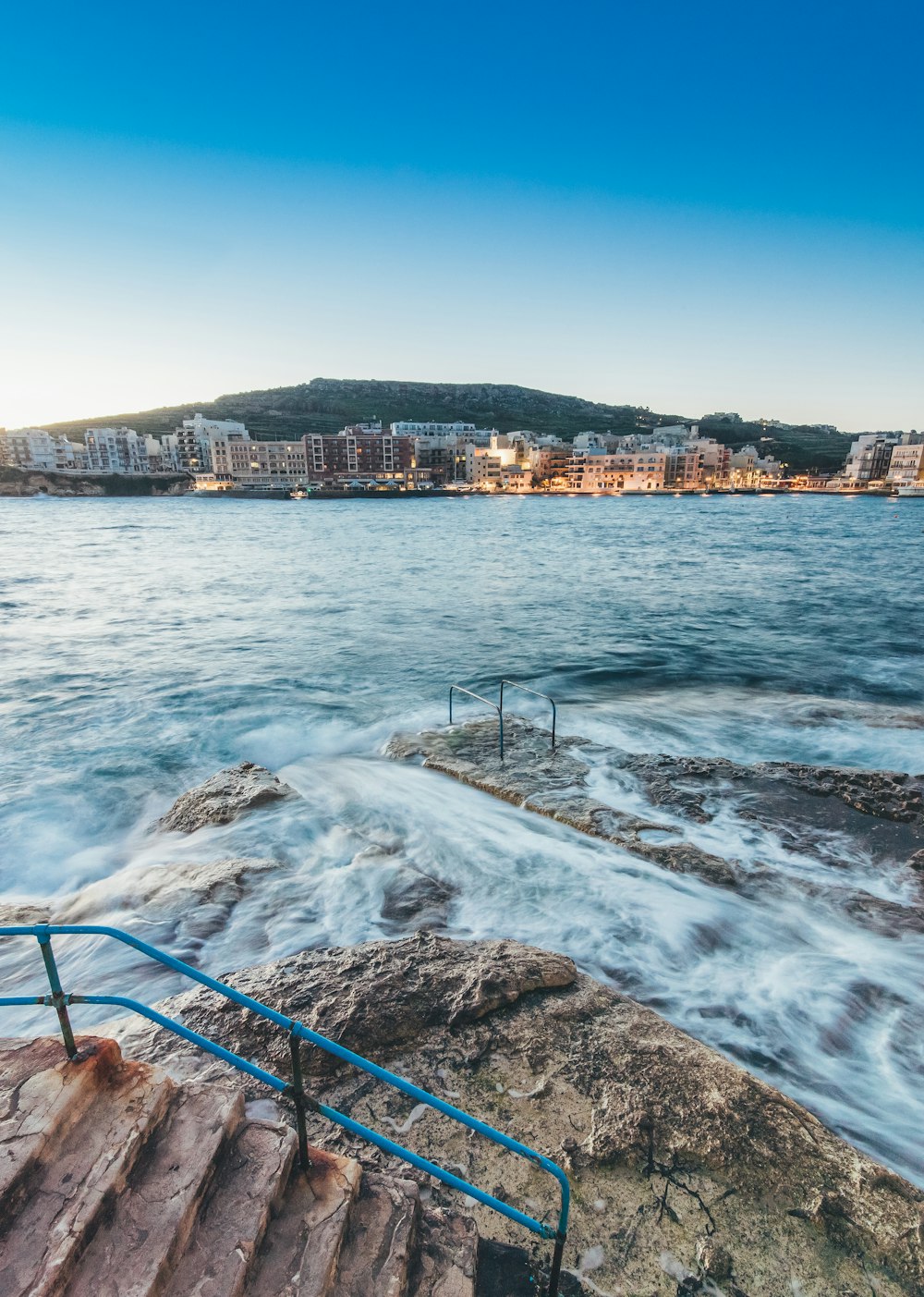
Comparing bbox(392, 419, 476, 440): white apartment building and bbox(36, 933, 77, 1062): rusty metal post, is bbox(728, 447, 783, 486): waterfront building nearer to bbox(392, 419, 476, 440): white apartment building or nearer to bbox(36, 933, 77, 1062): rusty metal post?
bbox(392, 419, 476, 440): white apartment building

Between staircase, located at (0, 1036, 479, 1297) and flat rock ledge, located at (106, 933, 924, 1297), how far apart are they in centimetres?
56

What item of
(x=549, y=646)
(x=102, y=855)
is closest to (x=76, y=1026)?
(x=102, y=855)

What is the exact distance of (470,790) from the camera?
357 inches

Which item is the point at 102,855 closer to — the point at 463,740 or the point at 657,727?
→ the point at 463,740

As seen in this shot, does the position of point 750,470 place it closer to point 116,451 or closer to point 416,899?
point 116,451

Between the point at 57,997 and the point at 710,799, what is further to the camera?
the point at 710,799

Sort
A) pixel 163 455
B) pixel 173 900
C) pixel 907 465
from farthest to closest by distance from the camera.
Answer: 1. pixel 163 455
2. pixel 907 465
3. pixel 173 900

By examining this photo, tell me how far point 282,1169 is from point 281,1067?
1.44 meters

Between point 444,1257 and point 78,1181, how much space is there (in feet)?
5.20

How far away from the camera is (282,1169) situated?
2.60m

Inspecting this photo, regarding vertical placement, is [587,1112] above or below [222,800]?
above

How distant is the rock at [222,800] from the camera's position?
27.2ft

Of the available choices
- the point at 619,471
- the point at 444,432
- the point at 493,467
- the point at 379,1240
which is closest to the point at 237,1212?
the point at 379,1240

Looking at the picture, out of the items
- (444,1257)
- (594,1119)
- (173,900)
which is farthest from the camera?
(173,900)
